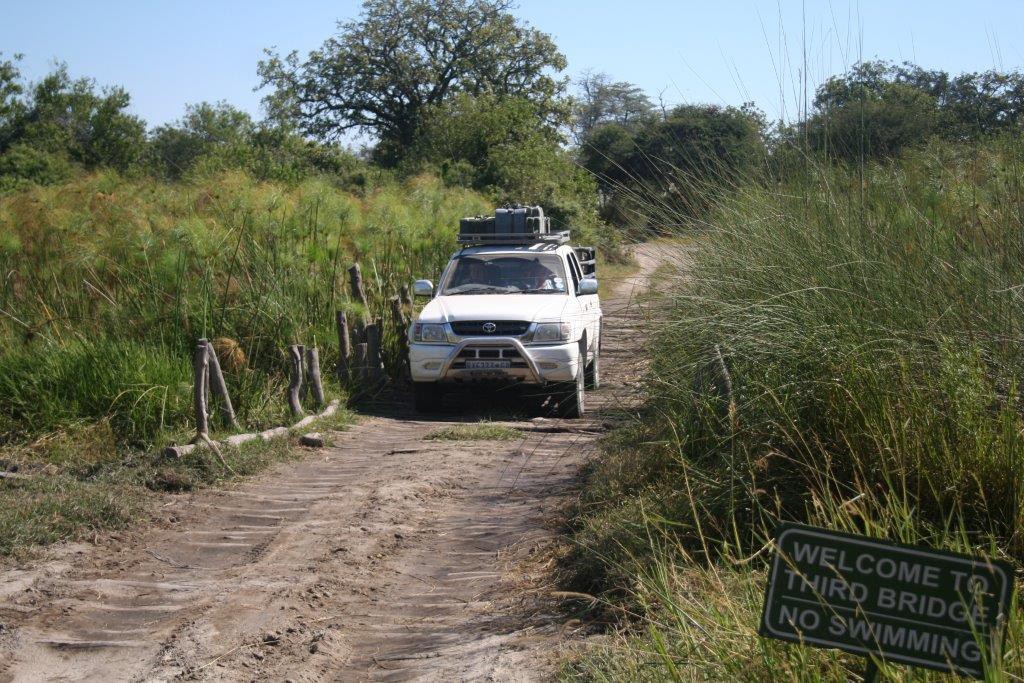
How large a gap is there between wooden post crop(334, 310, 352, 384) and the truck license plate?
178 cm

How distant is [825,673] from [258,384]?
26.6 feet

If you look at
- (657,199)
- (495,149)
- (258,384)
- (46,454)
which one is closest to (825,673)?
(657,199)

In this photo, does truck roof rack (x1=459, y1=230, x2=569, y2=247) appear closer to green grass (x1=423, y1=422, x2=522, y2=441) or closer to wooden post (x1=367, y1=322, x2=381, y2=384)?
wooden post (x1=367, y1=322, x2=381, y2=384)

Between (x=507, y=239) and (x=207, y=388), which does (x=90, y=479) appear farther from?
Result: (x=507, y=239)

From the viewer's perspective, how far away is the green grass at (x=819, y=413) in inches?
156

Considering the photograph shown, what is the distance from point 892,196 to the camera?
6.04m

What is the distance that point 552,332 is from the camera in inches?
443

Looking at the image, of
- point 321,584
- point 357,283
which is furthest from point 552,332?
point 321,584

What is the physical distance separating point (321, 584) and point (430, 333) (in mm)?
5943

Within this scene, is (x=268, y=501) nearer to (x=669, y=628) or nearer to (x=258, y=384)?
(x=258, y=384)

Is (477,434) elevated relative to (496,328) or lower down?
lower down

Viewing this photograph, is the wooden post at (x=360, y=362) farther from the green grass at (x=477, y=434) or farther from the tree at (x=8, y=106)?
the tree at (x=8, y=106)

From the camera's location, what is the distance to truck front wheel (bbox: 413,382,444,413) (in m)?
11.7

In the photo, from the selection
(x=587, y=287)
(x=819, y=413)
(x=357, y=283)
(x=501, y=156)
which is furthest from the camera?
(x=501, y=156)
